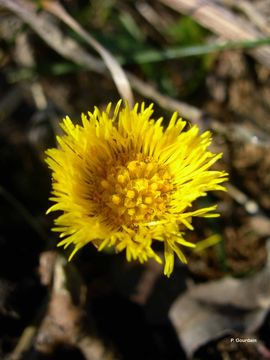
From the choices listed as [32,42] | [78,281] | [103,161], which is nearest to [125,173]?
[103,161]

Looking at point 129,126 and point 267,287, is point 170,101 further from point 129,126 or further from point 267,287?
point 267,287

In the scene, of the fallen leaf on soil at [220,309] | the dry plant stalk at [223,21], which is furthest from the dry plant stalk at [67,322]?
the dry plant stalk at [223,21]

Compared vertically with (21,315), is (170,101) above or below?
above

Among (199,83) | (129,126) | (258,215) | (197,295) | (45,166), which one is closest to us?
(129,126)

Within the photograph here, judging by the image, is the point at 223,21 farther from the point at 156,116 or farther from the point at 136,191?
the point at 136,191

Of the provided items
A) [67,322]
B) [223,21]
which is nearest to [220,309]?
[67,322]

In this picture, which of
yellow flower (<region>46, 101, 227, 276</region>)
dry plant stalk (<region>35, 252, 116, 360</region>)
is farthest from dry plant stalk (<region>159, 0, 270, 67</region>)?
dry plant stalk (<region>35, 252, 116, 360</region>)

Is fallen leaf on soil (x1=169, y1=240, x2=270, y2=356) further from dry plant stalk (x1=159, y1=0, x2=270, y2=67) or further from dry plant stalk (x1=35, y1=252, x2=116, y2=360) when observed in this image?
dry plant stalk (x1=159, y1=0, x2=270, y2=67)
